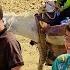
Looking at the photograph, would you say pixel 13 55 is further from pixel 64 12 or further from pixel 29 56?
pixel 29 56

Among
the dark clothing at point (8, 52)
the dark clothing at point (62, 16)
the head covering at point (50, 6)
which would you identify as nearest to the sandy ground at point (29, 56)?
the head covering at point (50, 6)

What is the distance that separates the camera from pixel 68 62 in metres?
3.96

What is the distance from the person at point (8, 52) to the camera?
4.43 meters

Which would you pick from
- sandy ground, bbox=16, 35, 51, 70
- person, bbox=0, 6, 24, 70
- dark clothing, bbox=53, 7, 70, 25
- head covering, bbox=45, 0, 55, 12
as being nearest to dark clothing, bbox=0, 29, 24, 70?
person, bbox=0, 6, 24, 70

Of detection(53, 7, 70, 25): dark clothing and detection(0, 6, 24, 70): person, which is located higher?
detection(53, 7, 70, 25): dark clothing

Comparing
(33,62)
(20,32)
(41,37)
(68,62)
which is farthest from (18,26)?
(68,62)

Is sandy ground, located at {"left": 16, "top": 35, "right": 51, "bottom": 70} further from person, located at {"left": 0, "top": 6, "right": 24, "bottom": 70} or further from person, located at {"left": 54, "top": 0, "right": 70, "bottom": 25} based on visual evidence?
person, located at {"left": 0, "top": 6, "right": 24, "bottom": 70}

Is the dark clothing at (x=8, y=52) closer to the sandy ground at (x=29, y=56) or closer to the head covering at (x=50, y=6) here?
the head covering at (x=50, y=6)

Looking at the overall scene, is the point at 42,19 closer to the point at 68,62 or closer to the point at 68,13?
the point at 68,13

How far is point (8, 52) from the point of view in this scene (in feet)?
14.6

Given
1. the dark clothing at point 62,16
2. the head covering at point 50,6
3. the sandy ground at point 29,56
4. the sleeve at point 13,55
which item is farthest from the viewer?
the sandy ground at point 29,56

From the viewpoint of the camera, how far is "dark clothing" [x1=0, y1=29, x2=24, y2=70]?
4434 millimetres

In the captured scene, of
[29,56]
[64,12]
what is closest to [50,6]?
[64,12]

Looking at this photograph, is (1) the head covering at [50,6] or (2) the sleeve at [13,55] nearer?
(2) the sleeve at [13,55]
